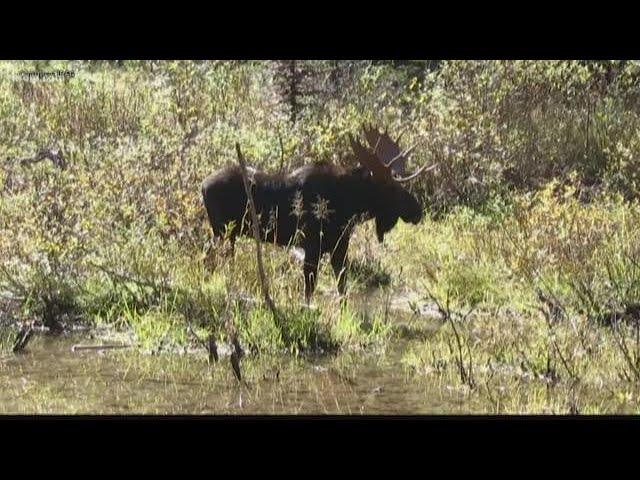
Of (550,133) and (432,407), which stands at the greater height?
(550,133)

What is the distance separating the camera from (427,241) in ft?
15.2

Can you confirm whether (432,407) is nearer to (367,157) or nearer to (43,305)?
(367,157)

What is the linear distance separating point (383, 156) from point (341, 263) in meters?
0.48

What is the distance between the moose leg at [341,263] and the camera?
461cm

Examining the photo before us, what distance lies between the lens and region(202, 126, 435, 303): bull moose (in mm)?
4605

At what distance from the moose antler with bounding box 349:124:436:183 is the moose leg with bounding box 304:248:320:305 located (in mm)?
425

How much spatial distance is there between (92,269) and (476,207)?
1.61m

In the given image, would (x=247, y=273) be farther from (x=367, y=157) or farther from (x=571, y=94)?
(x=571, y=94)

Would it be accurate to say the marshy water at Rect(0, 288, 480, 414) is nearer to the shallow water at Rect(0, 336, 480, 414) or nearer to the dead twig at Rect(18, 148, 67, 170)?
the shallow water at Rect(0, 336, 480, 414)

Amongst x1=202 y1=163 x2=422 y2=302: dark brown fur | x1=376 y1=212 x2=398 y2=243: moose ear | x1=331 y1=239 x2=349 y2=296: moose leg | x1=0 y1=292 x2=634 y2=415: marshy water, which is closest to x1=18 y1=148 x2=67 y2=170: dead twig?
x1=202 y1=163 x2=422 y2=302: dark brown fur

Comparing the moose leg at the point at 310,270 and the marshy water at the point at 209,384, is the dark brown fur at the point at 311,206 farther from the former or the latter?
the marshy water at the point at 209,384

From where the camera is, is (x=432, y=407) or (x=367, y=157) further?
(x=367, y=157)
